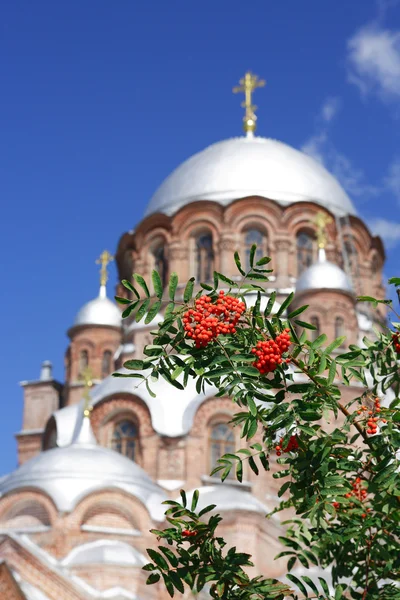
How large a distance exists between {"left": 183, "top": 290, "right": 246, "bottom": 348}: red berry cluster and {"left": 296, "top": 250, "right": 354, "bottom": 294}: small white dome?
50.6ft

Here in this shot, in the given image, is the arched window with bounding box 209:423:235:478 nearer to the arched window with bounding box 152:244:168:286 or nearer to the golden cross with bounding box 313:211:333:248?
the golden cross with bounding box 313:211:333:248

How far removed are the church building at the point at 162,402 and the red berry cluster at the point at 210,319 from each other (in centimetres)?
561

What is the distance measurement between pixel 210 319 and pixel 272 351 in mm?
279

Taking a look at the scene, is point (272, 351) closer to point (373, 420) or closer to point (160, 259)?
point (373, 420)

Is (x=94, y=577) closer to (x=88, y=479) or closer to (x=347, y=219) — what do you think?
(x=88, y=479)

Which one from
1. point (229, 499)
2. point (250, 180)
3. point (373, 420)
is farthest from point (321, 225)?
point (373, 420)

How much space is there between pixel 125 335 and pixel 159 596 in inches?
334

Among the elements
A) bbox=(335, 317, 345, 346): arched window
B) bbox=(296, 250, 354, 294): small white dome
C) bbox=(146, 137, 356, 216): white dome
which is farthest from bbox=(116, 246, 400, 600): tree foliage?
bbox=(146, 137, 356, 216): white dome

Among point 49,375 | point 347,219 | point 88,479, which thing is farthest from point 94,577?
point 347,219

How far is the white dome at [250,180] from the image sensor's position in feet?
71.5

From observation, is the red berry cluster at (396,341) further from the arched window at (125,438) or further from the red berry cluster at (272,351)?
the arched window at (125,438)

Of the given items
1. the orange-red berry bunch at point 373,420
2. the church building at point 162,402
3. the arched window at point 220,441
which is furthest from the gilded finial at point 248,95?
the orange-red berry bunch at point 373,420

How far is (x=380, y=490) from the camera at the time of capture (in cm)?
361

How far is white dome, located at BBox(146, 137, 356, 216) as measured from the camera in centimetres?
2178
